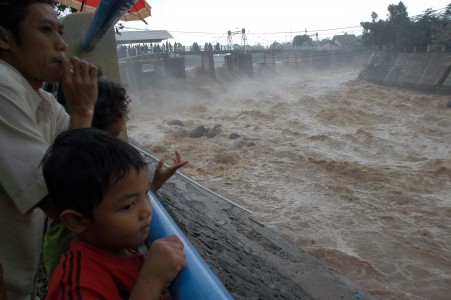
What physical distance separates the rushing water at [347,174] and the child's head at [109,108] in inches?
192

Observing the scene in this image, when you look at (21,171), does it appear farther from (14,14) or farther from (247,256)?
(247,256)

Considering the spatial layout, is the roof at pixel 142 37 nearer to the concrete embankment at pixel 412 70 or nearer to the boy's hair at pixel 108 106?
the concrete embankment at pixel 412 70

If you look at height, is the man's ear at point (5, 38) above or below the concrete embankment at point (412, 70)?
above

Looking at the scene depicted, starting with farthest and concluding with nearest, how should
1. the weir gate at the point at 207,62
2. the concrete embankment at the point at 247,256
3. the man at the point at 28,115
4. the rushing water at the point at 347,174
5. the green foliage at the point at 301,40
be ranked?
1. the green foliage at the point at 301,40
2. the weir gate at the point at 207,62
3. the rushing water at the point at 347,174
4. the concrete embankment at the point at 247,256
5. the man at the point at 28,115

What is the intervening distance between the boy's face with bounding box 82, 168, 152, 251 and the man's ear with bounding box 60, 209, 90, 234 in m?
0.02

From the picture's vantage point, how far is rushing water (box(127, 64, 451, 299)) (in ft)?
21.1

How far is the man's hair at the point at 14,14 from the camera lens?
138 cm

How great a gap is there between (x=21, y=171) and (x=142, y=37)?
33.8 metres

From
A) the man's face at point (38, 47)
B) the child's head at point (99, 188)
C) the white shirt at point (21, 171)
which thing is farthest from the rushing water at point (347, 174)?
the man's face at point (38, 47)

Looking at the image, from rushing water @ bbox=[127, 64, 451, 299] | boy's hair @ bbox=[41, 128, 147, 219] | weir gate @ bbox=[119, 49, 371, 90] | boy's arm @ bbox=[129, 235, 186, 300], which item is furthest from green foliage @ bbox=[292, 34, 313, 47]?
boy's arm @ bbox=[129, 235, 186, 300]

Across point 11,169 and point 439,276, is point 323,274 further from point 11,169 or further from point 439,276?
point 11,169

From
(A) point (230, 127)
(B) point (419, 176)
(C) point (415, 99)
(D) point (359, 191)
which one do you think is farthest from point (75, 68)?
(C) point (415, 99)

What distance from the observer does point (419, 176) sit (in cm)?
995

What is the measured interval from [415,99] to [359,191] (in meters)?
12.7
